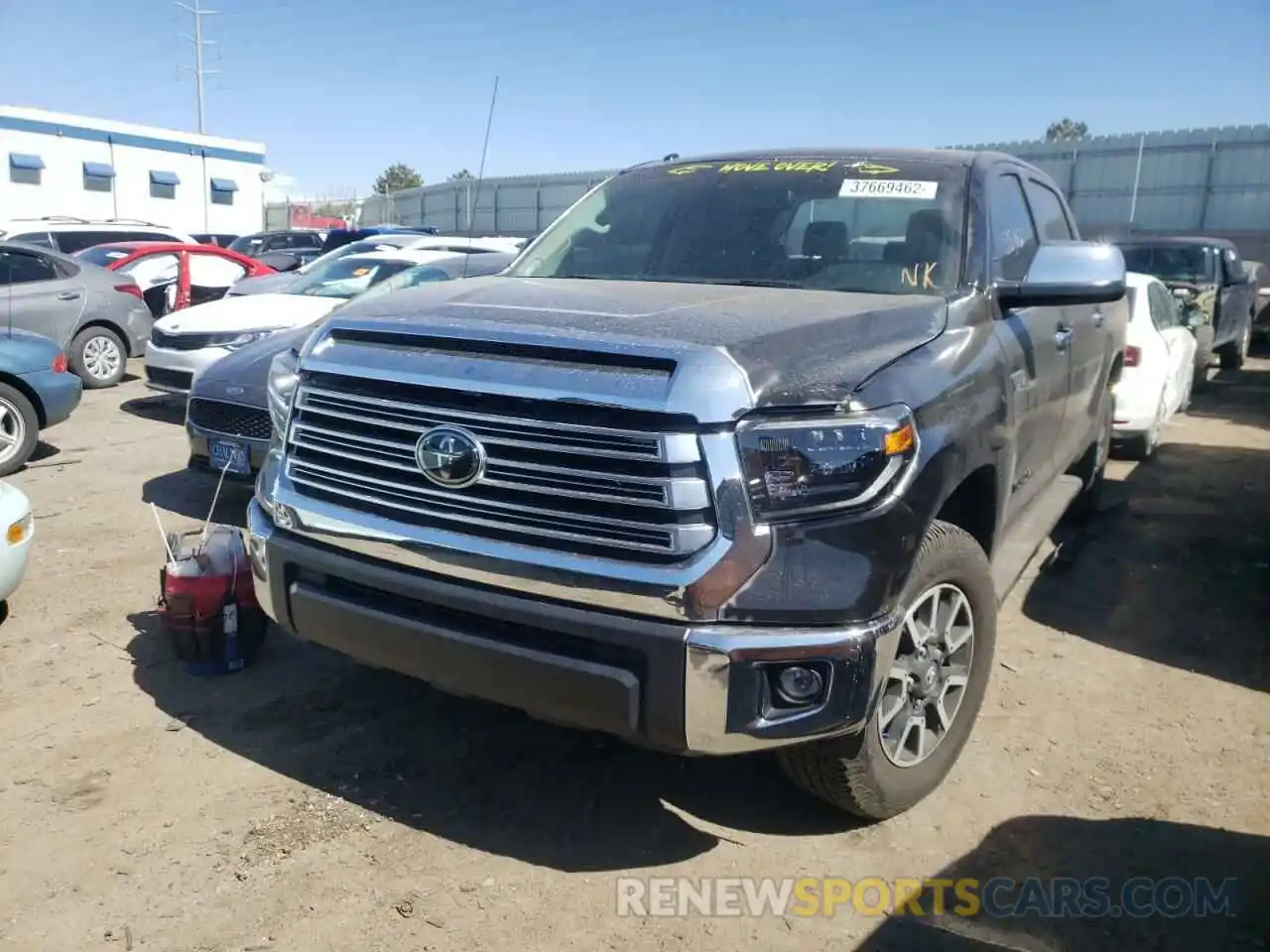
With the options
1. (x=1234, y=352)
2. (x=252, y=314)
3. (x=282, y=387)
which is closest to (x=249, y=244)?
(x=252, y=314)

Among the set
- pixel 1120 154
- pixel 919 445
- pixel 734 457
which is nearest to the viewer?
pixel 734 457

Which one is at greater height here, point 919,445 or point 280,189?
point 280,189

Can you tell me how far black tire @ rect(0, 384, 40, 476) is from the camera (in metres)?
7.21

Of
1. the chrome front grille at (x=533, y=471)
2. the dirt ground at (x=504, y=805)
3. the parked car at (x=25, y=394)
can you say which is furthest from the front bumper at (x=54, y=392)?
the chrome front grille at (x=533, y=471)

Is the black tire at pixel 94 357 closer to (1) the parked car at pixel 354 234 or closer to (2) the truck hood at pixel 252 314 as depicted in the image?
(2) the truck hood at pixel 252 314

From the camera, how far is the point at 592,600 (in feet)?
8.45

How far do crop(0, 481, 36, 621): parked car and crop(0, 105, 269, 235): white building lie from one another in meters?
32.0

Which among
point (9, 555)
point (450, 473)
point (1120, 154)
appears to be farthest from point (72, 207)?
point (450, 473)

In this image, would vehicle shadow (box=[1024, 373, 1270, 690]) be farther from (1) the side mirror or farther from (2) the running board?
(1) the side mirror

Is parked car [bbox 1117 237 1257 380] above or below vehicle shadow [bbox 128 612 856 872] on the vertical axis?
above

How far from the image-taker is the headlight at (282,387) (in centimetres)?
331

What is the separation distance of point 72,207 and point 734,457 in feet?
133

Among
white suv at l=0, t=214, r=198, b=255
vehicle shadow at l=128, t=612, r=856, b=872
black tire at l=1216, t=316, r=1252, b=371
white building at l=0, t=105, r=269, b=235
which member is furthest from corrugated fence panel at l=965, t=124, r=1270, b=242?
white building at l=0, t=105, r=269, b=235

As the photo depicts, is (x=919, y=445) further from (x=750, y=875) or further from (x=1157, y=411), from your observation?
(x=1157, y=411)
